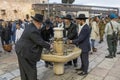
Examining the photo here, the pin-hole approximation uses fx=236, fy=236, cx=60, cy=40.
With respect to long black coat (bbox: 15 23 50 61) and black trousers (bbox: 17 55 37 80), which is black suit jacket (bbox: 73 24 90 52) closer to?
long black coat (bbox: 15 23 50 61)

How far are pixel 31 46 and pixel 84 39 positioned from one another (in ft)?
6.14

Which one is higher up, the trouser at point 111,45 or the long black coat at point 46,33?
the long black coat at point 46,33

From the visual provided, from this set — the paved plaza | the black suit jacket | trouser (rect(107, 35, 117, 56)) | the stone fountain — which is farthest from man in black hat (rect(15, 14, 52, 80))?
trouser (rect(107, 35, 117, 56))

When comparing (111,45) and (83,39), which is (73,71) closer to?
(83,39)

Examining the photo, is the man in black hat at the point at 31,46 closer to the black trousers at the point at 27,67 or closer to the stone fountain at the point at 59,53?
the black trousers at the point at 27,67

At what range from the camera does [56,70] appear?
20.7 feet

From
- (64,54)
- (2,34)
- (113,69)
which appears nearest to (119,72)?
(113,69)

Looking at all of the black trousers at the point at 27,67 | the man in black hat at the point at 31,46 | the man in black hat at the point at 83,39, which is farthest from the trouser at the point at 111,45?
the black trousers at the point at 27,67

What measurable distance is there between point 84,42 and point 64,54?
757 mm

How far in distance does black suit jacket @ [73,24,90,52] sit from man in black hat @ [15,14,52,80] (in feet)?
4.70

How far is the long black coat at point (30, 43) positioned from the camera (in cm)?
473

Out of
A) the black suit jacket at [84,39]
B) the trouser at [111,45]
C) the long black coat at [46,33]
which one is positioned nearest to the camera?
the black suit jacket at [84,39]

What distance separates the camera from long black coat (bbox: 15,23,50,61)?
15.5 ft

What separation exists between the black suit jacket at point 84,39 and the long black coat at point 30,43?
1432mm
